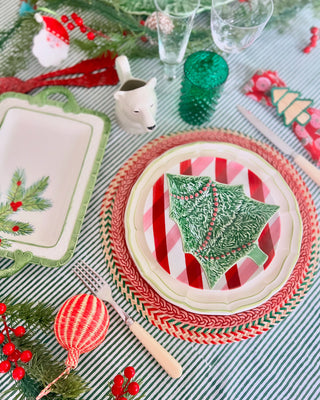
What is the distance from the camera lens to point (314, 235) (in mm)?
741

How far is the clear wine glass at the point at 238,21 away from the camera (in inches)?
27.5

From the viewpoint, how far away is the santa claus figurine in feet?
2.65

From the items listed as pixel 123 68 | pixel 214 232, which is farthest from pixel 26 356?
pixel 123 68

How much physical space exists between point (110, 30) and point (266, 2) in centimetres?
36

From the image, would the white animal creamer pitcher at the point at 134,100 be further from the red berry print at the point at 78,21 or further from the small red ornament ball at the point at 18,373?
the small red ornament ball at the point at 18,373

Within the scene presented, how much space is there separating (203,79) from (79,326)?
0.52m

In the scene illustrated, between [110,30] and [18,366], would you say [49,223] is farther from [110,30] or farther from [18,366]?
[110,30]

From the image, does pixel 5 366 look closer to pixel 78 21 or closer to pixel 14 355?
pixel 14 355

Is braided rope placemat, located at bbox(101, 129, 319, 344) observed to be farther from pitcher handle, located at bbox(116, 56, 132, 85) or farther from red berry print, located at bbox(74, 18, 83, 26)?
Answer: red berry print, located at bbox(74, 18, 83, 26)

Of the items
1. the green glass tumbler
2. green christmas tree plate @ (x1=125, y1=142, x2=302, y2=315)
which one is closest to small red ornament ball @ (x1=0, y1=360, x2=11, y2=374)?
green christmas tree plate @ (x1=125, y1=142, x2=302, y2=315)

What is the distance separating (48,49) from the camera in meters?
0.83

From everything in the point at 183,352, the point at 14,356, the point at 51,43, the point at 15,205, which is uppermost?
the point at 51,43

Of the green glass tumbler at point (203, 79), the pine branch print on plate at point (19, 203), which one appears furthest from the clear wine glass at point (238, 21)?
the pine branch print on plate at point (19, 203)

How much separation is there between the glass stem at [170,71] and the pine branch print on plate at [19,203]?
368 mm
